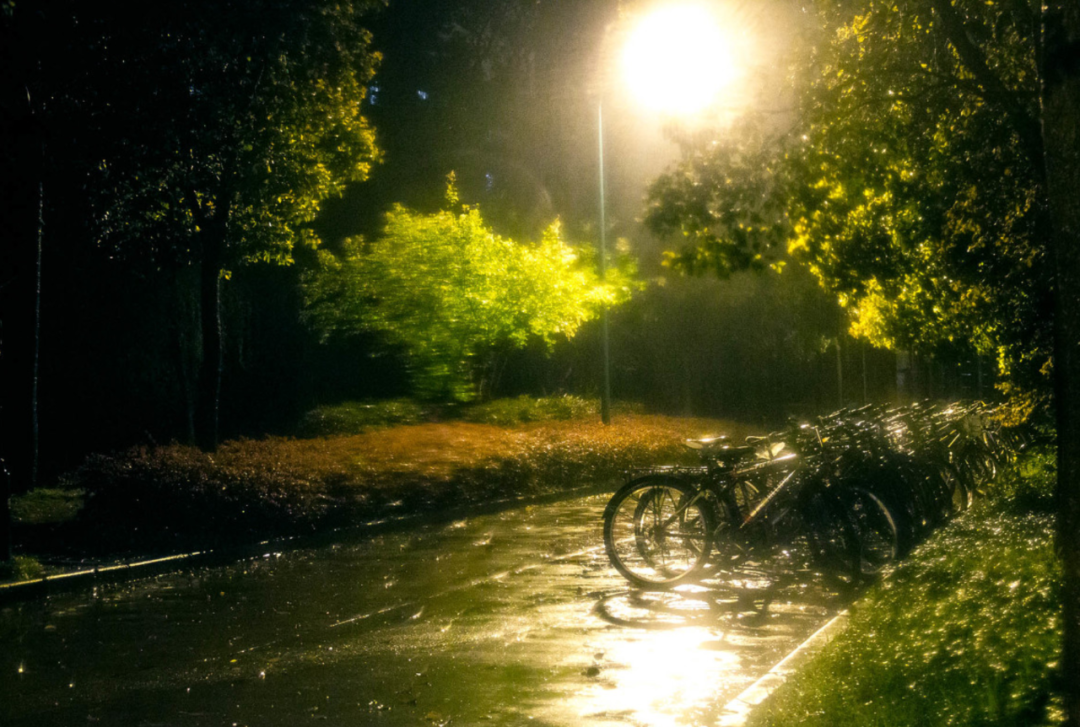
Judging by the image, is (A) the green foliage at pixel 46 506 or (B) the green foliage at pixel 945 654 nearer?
(B) the green foliage at pixel 945 654

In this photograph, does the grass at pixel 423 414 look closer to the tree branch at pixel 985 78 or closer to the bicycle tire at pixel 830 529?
the bicycle tire at pixel 830 529

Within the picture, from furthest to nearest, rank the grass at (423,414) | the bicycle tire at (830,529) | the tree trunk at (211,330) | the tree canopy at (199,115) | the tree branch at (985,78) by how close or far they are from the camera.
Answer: the grass at (423,414)
the tree trunk at (211,330)
the tree canopy at (199,115)
the bicycle tire at (830,529)
the tree branch at (985,78)

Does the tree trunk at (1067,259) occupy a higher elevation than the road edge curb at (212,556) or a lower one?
higher

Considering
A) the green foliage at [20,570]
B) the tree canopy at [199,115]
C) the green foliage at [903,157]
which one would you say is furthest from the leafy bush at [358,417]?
the green foliage at [903,157]

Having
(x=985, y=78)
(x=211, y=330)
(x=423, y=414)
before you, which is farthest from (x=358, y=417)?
(x=985, y=78)

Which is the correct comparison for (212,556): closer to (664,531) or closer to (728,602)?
(664,531)

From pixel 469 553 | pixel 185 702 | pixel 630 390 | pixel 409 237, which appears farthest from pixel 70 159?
pixel 630 390

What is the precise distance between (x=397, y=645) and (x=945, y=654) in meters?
3.45

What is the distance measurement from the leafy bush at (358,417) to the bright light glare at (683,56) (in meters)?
15.0

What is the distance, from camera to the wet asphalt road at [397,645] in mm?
5551

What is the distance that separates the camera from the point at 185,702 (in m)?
5.72

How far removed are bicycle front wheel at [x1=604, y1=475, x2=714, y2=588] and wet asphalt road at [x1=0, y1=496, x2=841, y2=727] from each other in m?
0.21

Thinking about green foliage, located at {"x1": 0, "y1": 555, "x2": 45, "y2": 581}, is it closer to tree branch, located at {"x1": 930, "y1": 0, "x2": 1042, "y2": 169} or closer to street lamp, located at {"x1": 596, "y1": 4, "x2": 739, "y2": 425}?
street lamp, located at {"x1": 596, "y1": 4, "x2": 739, "y2": 425}

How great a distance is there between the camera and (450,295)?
2552 cm
